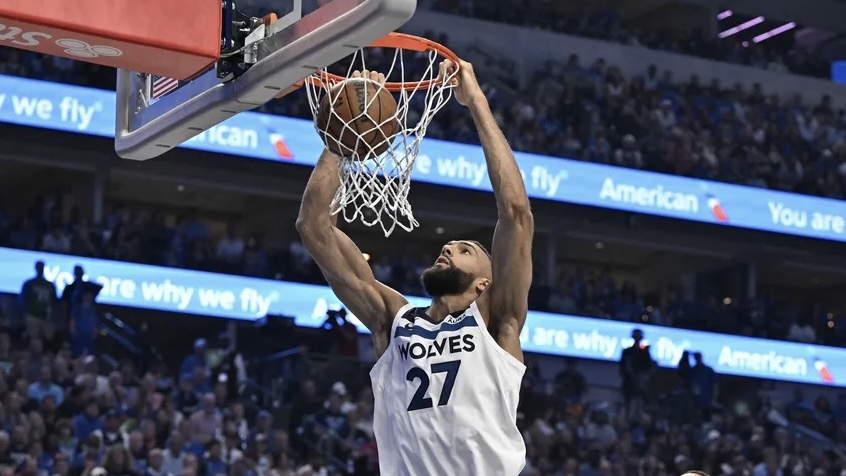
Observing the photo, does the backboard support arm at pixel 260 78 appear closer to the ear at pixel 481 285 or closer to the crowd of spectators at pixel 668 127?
the ear at pixel 481 285

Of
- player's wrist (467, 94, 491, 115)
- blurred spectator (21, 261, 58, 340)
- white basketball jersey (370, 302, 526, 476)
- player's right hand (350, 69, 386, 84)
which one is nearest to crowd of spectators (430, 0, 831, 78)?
Result: blurred spectator (21, 261, 58, 340)

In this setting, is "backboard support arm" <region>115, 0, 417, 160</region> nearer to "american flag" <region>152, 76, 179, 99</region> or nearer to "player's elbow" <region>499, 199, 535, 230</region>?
"american flag" <region>152, 76, 179, 99</region>

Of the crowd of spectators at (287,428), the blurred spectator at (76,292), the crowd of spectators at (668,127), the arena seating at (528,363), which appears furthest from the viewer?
the crowd of spectators at (668,127)

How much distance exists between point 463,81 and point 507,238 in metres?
0.61

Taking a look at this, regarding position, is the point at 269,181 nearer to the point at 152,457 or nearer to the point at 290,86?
the point at 152,457

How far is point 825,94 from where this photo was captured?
25.3 meters

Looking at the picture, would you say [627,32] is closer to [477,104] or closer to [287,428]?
[287,428]

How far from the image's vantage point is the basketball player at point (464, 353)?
4.61 metres

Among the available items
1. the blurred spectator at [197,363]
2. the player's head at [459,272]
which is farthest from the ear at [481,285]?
the blurred spectator at [197,363]

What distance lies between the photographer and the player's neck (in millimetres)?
4855

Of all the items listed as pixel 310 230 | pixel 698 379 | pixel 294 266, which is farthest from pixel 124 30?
pixel 698 379

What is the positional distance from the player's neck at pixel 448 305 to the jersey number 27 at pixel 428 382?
0.72 ft

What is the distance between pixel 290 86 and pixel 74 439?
7772mm

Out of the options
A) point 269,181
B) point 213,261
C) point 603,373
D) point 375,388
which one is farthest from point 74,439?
point 603,373
